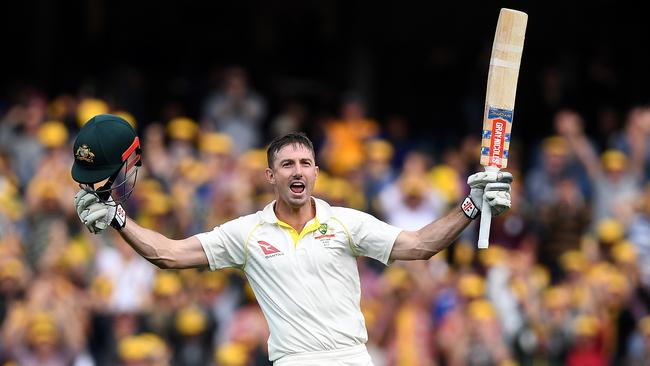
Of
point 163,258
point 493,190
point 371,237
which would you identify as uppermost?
point 493,190

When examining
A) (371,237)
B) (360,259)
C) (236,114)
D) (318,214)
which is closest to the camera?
(371,237)

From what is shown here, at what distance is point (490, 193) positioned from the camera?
8.25 m

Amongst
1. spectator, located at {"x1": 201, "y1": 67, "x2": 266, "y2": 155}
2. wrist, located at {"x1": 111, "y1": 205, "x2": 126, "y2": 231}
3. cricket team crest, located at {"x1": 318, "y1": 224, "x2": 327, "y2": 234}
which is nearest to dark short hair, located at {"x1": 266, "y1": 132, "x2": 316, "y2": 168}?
cricket team crest, located at {"x1": 318, "y1": 224, "x2": 327, "y2": 234}

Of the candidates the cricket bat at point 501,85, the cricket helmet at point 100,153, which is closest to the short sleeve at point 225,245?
the cricket helmet at point 100,153

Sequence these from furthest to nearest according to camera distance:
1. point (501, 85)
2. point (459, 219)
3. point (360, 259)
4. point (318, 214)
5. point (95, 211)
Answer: point (360, 259), point (501, 85), point (318, 214), point (459, 219), point (95, 211)

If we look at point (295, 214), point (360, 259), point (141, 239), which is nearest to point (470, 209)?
point (295, 214)

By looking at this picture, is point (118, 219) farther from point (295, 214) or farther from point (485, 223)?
point (485, 223)

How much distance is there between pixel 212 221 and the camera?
14.1 metres

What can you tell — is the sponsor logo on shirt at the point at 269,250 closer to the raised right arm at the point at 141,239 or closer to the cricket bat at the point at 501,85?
the raised right arm at the point at 141,239

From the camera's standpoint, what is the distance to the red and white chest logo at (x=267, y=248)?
8.45m

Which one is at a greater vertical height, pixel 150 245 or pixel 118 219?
pixel 118 219

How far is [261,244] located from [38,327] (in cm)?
469

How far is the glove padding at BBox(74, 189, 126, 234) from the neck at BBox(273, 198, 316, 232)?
3.16 feet

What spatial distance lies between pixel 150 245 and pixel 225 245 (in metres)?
0.45
